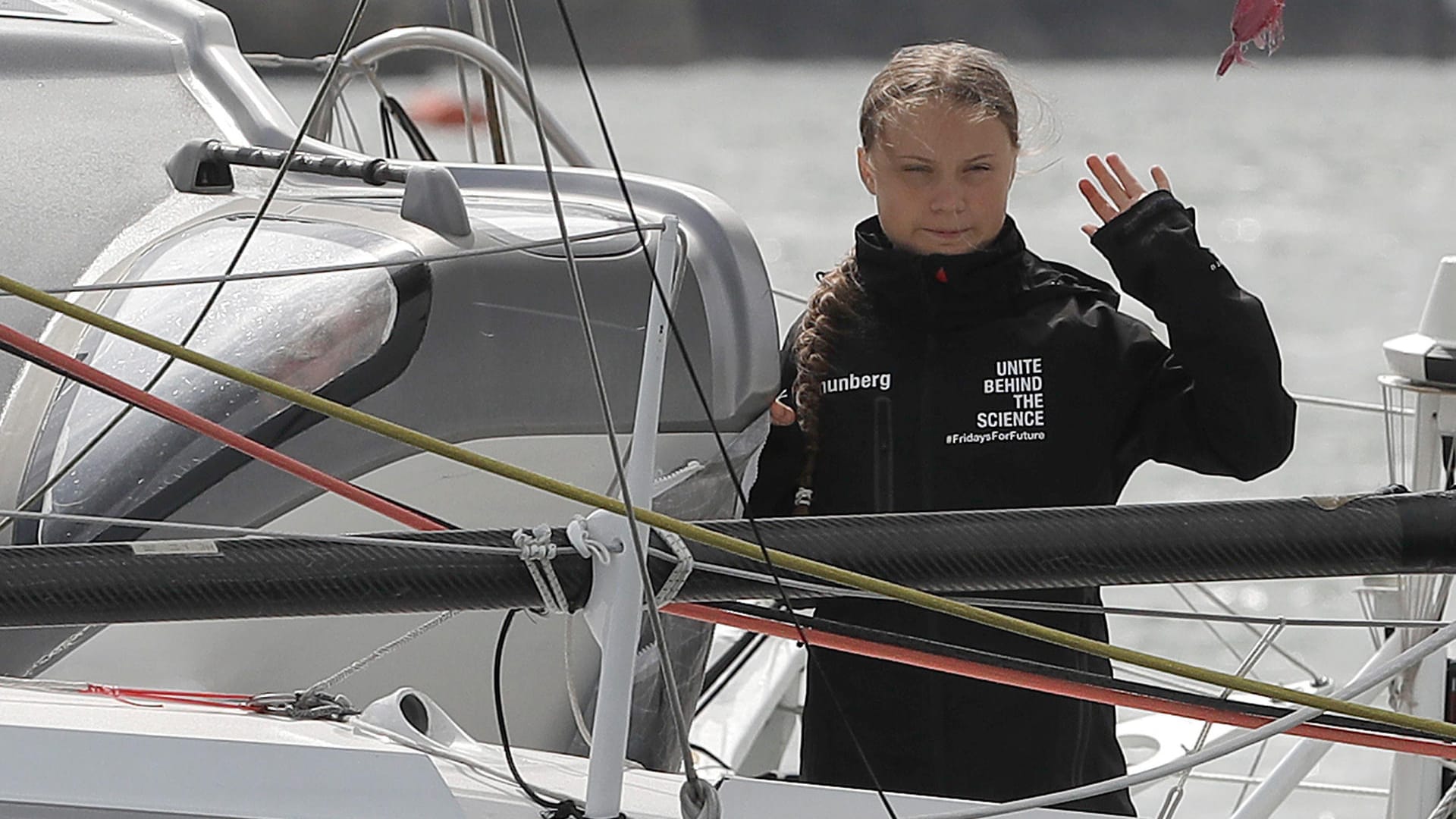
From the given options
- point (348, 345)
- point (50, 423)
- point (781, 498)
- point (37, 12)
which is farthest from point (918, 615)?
point (37, 12)

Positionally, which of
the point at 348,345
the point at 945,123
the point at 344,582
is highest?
the point at 945,123

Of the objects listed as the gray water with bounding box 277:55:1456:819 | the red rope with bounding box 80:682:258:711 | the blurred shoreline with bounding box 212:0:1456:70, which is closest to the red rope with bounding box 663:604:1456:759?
the red rope with bounding box 80:682:258:711

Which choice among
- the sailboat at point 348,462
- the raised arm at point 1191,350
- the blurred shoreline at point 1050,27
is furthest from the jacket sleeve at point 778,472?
the blurred shoreline at point 1050,27

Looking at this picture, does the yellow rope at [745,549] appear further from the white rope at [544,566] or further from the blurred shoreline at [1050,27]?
the blurred shoreline at [1050,27]

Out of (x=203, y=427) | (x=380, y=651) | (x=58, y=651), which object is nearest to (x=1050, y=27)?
(x=380, y=651)

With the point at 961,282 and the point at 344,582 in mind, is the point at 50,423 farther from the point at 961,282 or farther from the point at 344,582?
the point at 961,282

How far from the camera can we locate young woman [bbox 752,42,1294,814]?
4.34 ft

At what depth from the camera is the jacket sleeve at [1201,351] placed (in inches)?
49.3

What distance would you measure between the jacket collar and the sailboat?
0.12 metres

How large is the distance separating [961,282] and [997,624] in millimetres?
452

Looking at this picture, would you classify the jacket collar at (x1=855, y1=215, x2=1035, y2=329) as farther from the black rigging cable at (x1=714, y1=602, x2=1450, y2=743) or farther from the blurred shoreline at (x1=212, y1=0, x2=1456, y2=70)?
the blurred shoreline at (x1=212, y1=0, x2=1456, y2=70)

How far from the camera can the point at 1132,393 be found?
135cm

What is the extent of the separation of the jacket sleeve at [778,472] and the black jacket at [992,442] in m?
0.05

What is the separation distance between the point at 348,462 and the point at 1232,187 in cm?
1622
